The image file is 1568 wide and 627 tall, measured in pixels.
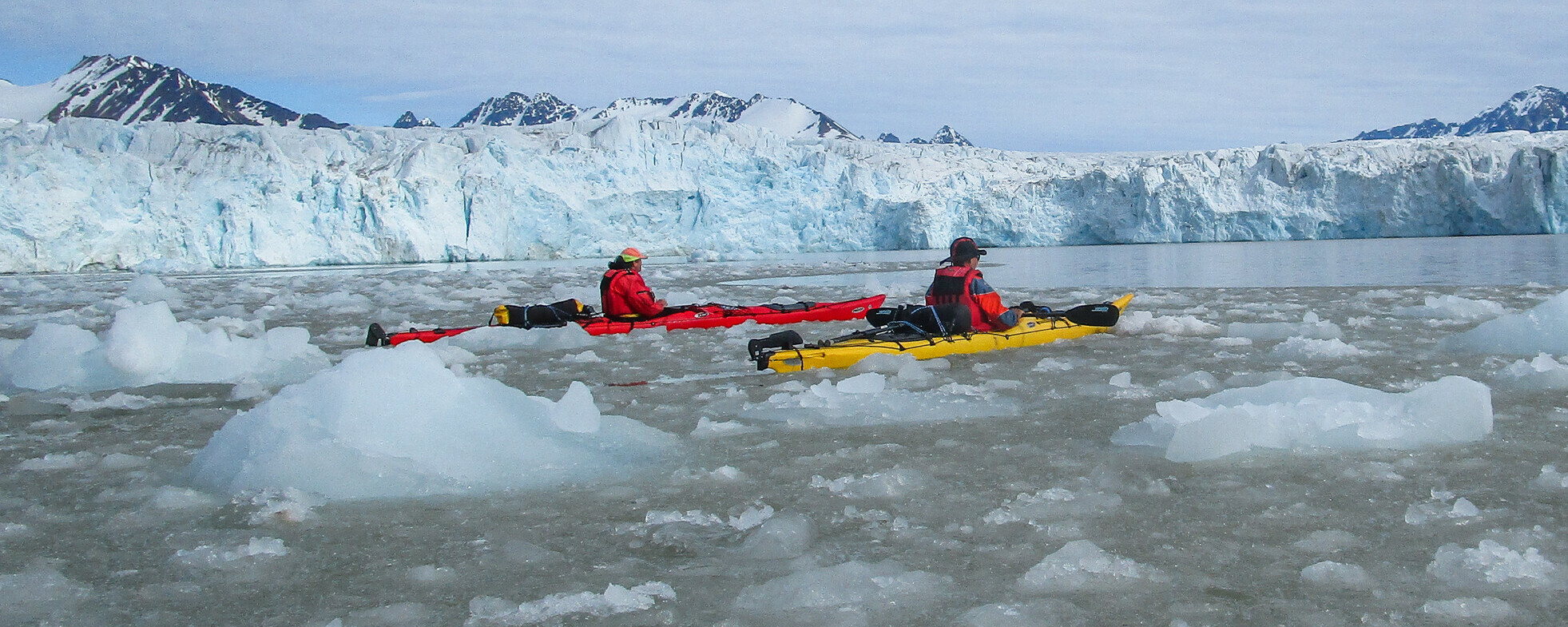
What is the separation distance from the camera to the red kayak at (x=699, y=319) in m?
7.81

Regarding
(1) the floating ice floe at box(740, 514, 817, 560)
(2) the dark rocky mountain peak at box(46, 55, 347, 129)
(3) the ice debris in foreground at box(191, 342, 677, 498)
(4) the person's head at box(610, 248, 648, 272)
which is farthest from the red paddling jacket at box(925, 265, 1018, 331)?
(2) the dark rocky mountain peak at box(46, 55, 347, 129)

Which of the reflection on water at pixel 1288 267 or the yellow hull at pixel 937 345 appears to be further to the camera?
the reflection on water at pixel 1288 267

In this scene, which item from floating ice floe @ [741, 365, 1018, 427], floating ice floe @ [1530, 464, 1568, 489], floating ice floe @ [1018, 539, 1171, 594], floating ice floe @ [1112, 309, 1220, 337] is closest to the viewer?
floating ice floe @ [1018, 539, 1171, 594]

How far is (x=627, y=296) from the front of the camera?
28.3 ft

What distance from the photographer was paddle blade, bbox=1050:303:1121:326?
7.44 meters

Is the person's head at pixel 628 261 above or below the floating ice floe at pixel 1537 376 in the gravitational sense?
above

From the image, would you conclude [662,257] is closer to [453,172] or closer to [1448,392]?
[453,172]

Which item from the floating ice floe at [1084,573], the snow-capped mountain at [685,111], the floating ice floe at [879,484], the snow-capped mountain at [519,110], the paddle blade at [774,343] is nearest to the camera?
the floating ice floe at [1084,573]

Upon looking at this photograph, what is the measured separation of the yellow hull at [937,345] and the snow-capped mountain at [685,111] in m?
117

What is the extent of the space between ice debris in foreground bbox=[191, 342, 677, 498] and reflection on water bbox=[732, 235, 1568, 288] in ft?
40.3

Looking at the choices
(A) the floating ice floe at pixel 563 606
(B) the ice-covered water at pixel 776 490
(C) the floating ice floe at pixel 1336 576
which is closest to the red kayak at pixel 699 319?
(B) the ice-covered water at pixel 776 490

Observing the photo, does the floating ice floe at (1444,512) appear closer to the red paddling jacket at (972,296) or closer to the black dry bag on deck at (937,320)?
the black dry bag on deck at (937,320)

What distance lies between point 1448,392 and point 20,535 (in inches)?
179

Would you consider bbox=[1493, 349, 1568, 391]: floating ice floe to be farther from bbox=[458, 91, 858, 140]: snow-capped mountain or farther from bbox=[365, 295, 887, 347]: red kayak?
bbox=[458, 91, 858, 140]: snow-capped mountain
